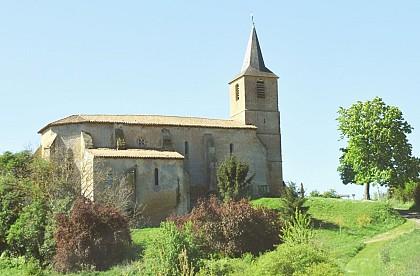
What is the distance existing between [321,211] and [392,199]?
40.2ft

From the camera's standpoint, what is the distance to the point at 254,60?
2293 inches

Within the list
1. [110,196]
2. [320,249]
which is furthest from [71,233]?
[320,249]

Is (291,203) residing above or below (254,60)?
below

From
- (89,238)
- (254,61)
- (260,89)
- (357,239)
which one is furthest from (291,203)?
(254,61)

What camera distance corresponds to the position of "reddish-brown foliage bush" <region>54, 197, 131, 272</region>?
110 ft

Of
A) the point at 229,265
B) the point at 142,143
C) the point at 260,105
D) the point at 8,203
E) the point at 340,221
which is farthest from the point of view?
the point at 260,105

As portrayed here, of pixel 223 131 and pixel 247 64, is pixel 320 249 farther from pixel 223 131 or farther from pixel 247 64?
pixel 247 64

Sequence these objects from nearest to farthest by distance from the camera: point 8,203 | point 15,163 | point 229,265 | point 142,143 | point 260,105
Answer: point 229,265 → point 8,203 → point 15,163 → point 142,143 → point 260,105

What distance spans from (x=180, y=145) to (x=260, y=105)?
9.02m

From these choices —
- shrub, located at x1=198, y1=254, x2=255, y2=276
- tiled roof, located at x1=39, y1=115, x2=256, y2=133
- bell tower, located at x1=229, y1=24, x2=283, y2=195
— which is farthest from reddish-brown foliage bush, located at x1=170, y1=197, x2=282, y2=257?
bell tower, located at x1=229, y1=24, x2=283, y2=195

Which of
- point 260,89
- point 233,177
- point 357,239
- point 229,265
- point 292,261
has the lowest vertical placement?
point 229,265

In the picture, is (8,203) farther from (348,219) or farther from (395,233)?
(395,233)

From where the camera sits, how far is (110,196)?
140 feet

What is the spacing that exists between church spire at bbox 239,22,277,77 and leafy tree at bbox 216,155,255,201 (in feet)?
36.3
